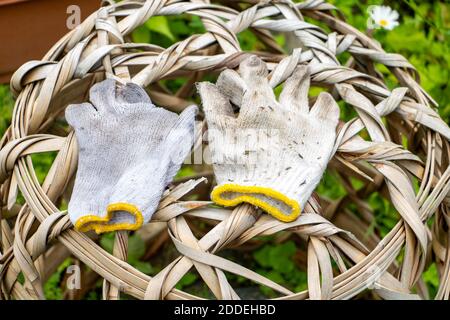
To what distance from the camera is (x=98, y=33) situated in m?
1.00

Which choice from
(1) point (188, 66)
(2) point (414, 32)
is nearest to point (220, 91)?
(1) point (188, 66)

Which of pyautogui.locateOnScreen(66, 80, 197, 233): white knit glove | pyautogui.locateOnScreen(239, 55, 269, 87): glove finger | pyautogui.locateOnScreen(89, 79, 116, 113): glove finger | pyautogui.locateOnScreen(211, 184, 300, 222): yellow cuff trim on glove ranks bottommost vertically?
pyautogui.locateOnScreen(211, 184, 300, 222): yellow cuff trim on glove

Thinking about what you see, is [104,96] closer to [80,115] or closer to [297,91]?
[80,115]

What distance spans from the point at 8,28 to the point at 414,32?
0.90 meters

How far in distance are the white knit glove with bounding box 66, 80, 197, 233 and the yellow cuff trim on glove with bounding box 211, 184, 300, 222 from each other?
0.07 meters

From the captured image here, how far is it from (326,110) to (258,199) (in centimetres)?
20

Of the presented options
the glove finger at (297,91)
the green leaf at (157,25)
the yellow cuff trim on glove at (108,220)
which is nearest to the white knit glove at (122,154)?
the yellow cuff trim on glove at (108,220)

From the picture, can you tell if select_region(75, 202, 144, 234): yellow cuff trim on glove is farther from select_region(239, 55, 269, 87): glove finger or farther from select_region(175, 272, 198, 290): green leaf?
select_region(175, 272, 198, 290): green leaf

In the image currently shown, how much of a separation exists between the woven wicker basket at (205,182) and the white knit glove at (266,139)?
0.02m

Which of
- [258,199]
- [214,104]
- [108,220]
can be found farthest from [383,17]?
[108,220]

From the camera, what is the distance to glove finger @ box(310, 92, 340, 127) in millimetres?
944

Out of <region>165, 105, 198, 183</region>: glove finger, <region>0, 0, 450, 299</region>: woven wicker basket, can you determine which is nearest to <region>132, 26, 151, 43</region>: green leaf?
<region>0, 0, 450, 299</region>: woven wicker basket

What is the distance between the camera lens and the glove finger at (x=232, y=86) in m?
0.94

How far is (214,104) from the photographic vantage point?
3.03ft
